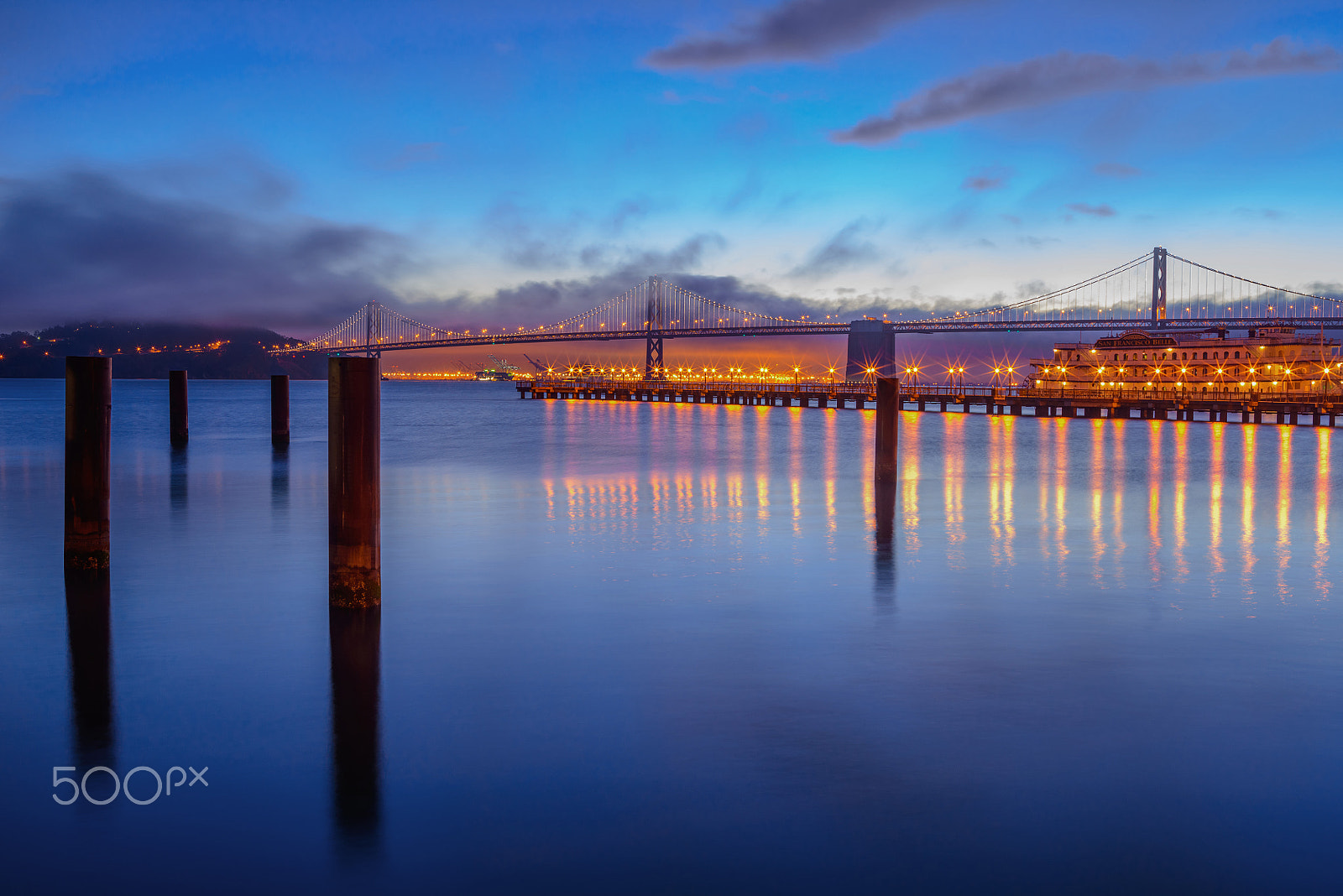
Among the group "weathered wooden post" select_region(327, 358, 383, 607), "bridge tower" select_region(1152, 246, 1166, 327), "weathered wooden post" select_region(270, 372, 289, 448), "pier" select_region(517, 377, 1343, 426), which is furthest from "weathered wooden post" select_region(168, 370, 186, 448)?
"bridge tower" select_region(1152, 246, 1166, 327)

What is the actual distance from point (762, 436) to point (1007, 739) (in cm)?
2896

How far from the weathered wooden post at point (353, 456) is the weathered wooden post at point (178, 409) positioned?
2047 centimetres

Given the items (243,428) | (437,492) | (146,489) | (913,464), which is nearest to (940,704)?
(437,492)

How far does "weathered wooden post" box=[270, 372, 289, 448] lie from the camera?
25.8 meters

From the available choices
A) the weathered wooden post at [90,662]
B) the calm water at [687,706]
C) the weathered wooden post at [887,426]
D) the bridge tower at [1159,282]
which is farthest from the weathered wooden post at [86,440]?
the bridge tower at [1159,282]

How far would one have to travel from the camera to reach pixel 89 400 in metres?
8.61

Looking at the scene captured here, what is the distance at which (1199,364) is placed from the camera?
200 feet

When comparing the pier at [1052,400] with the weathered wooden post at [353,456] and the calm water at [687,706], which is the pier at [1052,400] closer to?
the calm water at [687,706]

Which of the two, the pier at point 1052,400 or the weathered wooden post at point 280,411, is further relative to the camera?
the pier at point 1052,400

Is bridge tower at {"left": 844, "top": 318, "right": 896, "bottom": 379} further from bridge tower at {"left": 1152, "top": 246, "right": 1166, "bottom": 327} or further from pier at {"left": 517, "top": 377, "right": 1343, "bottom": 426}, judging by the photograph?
bridge tower at {"left": 1152, "top": 246, "right": 1166, "bottom": 327}

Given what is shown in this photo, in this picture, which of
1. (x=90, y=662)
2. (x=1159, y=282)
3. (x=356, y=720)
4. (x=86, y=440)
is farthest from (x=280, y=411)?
(x=1159, y=282)

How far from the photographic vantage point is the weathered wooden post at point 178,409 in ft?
83.7

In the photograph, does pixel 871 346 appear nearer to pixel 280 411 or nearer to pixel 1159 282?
pixel 1159 282

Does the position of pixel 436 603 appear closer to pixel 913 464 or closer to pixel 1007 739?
pixel 1007 739
